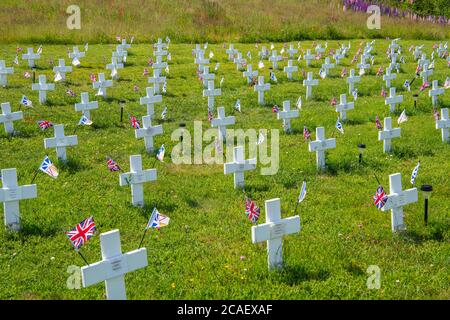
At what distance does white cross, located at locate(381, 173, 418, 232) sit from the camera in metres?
6.77

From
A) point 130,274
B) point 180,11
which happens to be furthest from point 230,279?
point 180,11

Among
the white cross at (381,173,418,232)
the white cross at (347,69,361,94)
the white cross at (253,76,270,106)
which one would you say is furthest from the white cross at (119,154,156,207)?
the white cross at (347,69,361,94)

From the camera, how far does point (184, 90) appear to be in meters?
15.5

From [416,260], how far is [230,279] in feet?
7.08

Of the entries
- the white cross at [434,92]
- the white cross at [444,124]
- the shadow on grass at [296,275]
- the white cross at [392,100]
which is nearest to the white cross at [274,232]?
the shadow on grass at [296,275]

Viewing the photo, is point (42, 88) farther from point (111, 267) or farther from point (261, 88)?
point (111, 267)

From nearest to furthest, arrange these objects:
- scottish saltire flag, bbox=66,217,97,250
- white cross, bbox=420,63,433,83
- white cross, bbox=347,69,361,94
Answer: scottish saltire flag, bbox=66,217,97,250 < white cross, bbox=347,69,361,94 < white cross, bbox=420,63,433,83

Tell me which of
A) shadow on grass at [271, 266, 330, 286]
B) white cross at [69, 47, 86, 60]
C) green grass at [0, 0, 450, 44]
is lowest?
shadow on grass at [271, 266, 330, 286]

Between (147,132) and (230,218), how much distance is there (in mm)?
3278

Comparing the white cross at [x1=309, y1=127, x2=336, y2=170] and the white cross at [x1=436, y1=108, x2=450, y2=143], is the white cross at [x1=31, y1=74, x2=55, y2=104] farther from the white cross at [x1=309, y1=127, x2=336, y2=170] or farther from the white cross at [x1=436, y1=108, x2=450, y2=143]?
the white cross at [x1=436, y1=108, x2=450, y2=143]

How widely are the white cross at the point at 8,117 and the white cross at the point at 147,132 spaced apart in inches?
110

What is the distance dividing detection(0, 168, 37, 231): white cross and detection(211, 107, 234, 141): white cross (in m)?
4.65

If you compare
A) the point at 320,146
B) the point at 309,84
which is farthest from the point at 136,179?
the point at 309,84

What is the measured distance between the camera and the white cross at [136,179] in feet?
24.9
